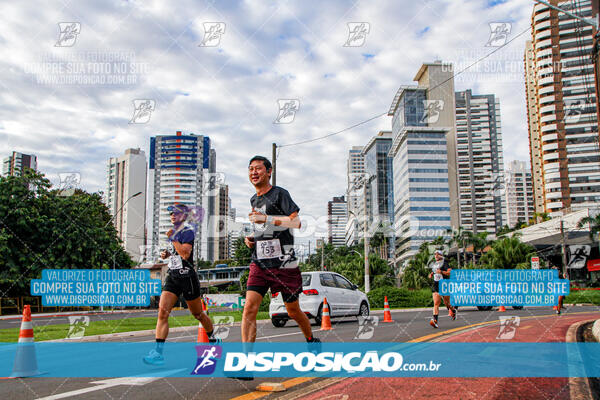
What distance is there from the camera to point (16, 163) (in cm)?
12006

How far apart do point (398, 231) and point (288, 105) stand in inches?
5729

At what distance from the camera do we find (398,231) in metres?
158

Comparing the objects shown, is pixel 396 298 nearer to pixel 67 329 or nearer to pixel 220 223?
pixel 67 329

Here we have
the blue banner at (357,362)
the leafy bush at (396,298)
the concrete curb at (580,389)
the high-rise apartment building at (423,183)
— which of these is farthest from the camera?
the high-rise apartment building at (423,183)

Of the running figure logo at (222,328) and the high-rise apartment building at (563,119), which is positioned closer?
the running figure logo at (222,328)

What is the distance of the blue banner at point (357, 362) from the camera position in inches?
174

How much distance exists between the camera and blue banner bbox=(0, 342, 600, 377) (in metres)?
4.42

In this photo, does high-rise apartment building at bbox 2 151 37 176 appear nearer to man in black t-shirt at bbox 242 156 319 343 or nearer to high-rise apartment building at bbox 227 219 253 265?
high-rise apartment building at bbox 227 219 253 265

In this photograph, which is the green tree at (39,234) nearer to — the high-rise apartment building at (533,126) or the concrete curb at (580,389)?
the concrete curb at (580,389)

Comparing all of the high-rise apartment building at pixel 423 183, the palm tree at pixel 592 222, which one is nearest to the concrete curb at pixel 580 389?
the palm tree at pixel 592 222

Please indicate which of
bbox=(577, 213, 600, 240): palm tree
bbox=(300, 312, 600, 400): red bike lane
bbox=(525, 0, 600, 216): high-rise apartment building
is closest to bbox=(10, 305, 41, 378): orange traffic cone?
bbox=(300, 312, 600, 400): red bike lane

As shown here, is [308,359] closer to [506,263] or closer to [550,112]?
[506,263]

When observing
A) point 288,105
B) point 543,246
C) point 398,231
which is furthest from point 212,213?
point 288,105

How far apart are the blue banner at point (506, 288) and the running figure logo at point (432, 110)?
125484 millimetres
